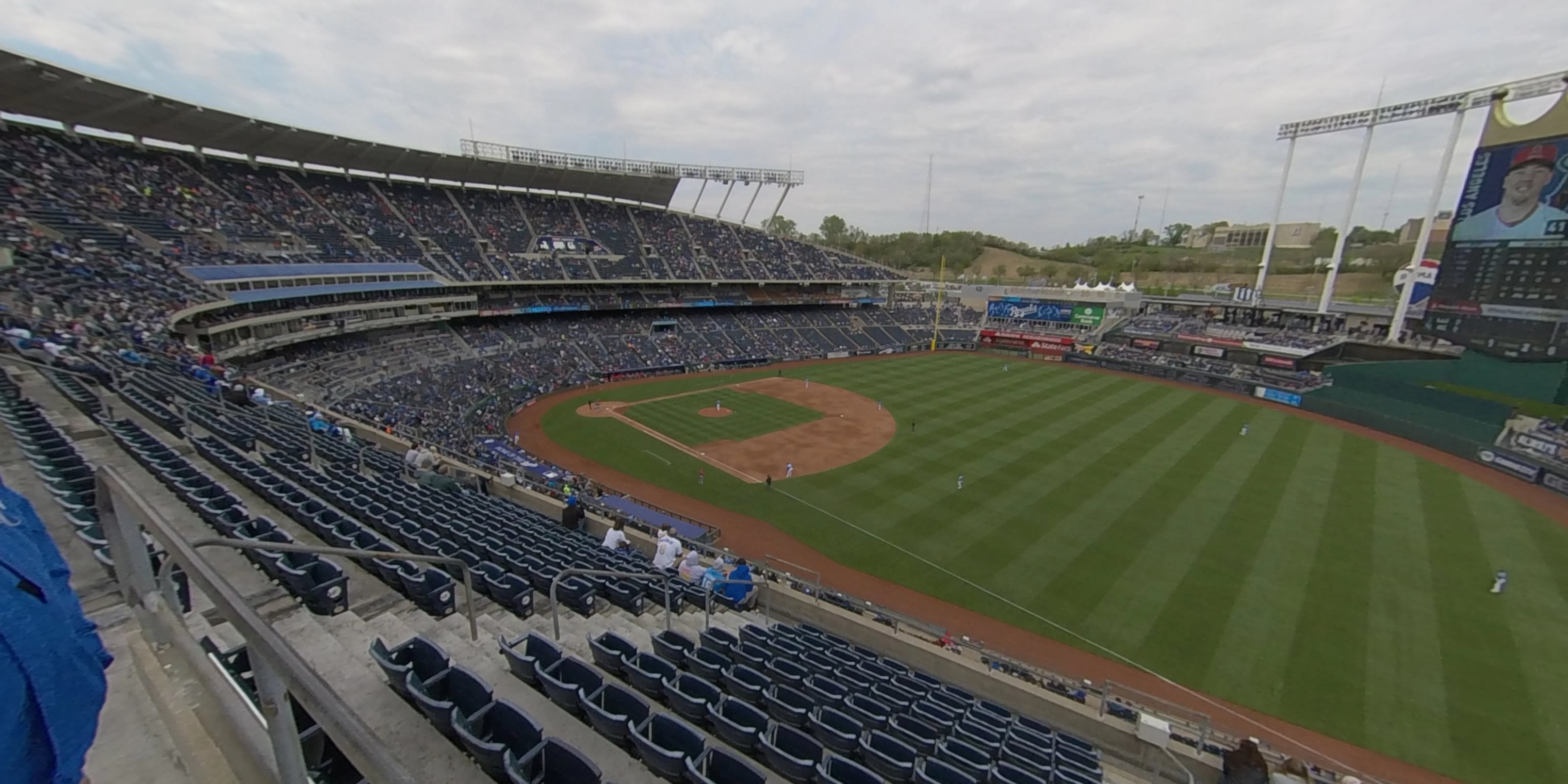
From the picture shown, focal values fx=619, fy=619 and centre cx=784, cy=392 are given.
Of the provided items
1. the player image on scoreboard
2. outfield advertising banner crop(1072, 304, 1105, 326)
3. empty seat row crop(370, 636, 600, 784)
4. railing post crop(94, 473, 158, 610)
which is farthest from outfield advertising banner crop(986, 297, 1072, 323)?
railing post crop(94, 473, 158, 610)

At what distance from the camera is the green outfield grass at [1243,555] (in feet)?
48.1

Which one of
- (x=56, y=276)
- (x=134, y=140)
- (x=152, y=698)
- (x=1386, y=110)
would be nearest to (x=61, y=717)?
(x=152, y=698)

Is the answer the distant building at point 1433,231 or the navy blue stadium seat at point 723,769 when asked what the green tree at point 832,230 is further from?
the navy blue stadium seat at point 723,769

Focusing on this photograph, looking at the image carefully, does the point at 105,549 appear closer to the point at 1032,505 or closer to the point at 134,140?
the point at 1032,505

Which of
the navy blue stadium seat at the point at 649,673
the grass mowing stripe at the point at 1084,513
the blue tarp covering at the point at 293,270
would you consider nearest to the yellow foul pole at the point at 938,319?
the grass mowing stripe at the point at 1084,513

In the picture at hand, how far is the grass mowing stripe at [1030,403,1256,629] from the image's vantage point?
59.6 feet

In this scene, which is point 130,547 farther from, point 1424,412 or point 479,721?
point 1424,412

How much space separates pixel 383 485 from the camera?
13680mm

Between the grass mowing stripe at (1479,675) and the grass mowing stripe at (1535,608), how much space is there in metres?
0.19

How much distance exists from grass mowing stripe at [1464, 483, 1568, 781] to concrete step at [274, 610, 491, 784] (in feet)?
66.4

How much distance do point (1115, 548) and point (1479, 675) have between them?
27.6 feet

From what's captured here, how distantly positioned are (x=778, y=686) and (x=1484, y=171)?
156 feet

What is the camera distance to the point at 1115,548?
2100cm

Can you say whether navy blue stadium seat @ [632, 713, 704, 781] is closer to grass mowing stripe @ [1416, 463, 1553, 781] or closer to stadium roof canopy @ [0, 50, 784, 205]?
grass mowing stripe @ [1416, 463, 1553, 781]
